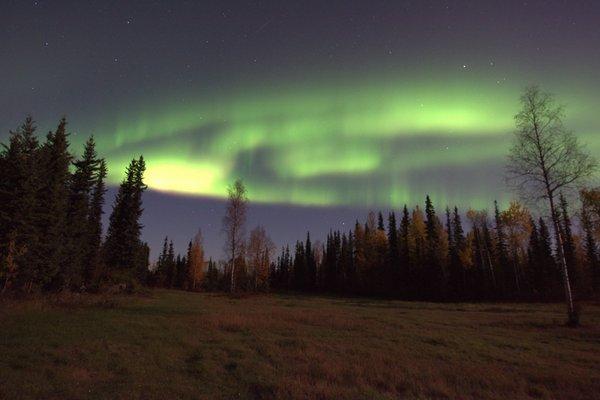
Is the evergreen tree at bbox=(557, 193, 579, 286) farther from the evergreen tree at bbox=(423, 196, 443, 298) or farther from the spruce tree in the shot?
the spruce tree

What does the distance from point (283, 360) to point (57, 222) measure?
37.7 m

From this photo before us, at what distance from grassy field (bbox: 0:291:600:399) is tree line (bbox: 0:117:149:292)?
53.2 feet

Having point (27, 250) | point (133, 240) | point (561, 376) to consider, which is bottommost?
point (561, 376)

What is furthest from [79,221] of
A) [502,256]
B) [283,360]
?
[502,256]

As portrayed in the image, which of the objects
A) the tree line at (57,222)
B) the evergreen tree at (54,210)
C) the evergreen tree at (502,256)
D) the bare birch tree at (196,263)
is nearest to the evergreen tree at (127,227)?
the tree line at (57,222)

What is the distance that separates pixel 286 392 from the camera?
959 cm

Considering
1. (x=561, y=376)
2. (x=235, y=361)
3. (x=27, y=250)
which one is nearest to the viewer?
(x=561, y=376)

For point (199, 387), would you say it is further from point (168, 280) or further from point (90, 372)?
Answer: point (168, 280)

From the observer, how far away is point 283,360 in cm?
1337

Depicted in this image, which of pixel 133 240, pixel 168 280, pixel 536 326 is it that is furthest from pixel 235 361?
pixel 168 280

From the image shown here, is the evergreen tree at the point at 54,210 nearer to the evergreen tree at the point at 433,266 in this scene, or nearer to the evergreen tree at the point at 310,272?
the evergreen tree at the point at 433,266

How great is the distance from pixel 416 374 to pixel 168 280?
117962 mm

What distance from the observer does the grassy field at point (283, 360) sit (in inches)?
387

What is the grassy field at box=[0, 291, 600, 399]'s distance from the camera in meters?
9.84
